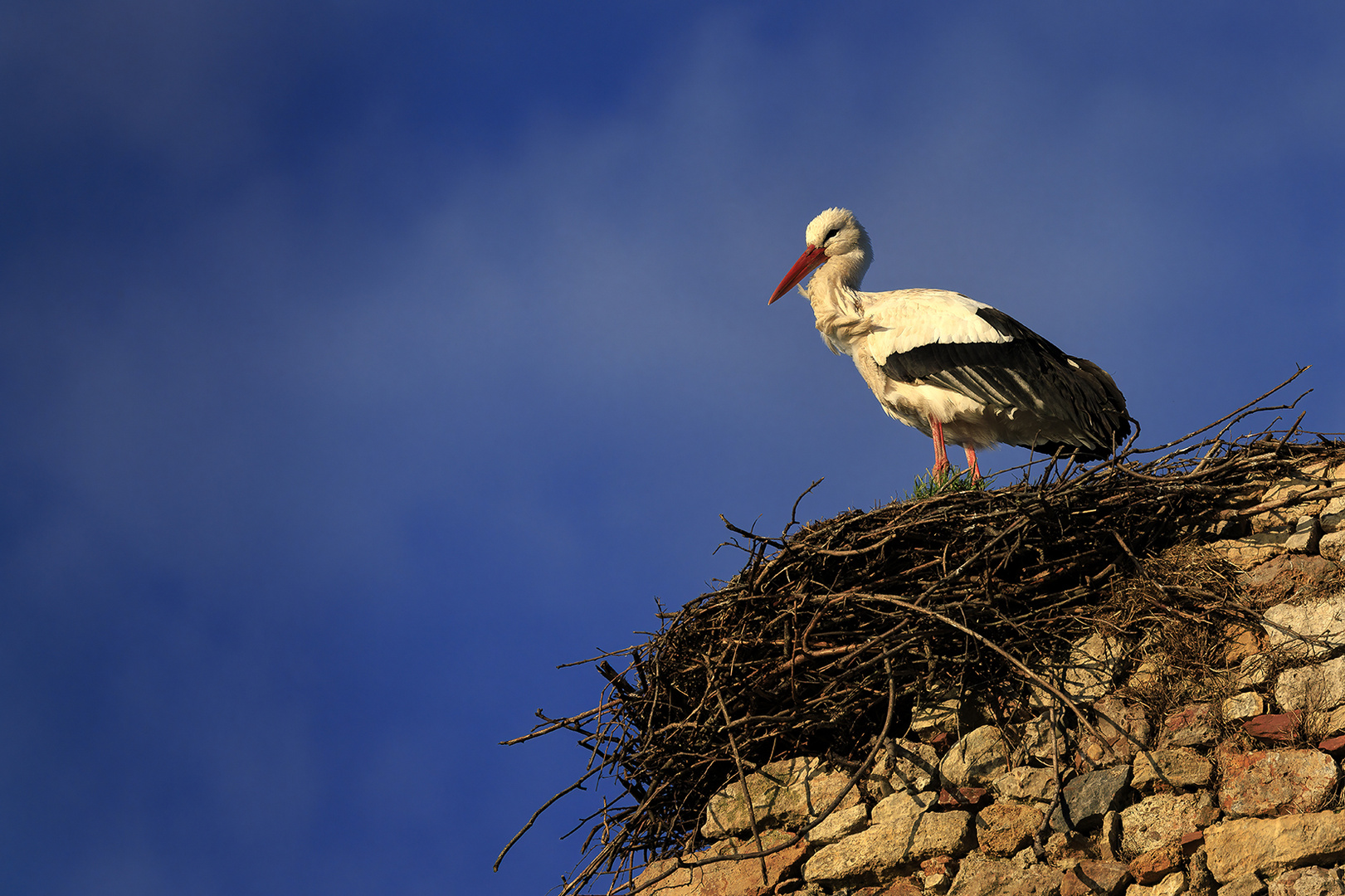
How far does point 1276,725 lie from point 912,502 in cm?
174

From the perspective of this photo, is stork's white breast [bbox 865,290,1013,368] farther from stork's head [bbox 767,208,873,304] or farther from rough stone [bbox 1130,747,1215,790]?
rough stone [bbox 1130,747,1215,790]

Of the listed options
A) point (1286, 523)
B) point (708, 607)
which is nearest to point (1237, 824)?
point (1286, 523)

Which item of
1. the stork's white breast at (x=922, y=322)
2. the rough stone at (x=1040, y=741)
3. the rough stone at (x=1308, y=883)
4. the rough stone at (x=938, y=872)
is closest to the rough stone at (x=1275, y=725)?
the rough stone at (x=1308, y=883)

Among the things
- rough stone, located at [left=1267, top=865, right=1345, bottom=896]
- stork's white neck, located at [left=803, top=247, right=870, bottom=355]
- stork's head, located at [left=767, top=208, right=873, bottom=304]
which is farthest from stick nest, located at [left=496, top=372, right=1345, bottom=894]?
stork's head, located at [left=767, top=208, right=873, bottom=304]

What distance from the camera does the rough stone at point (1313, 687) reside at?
12.2 ft

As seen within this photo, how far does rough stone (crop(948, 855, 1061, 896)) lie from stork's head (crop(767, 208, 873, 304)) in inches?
191

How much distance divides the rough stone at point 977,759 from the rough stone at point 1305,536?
130 cm

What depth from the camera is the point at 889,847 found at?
4.28 meters

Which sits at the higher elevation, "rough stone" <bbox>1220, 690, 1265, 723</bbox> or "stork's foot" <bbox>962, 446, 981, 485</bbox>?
"stork's foot" <bbox>962, 446, 981, 485</bbox>

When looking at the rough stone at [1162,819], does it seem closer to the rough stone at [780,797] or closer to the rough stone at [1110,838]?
the rough stone at [1110,838]

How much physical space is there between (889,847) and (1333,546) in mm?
1972

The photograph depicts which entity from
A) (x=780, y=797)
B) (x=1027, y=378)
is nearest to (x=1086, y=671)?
(x=780, y=797)

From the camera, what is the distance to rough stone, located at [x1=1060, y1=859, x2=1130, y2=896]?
373 centimetres

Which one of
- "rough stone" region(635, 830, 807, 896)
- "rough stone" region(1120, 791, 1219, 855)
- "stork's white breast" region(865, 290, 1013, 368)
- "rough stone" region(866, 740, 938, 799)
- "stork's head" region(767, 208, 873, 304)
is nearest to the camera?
"rough stone" region(1120, 791, 1219, 855)
